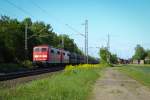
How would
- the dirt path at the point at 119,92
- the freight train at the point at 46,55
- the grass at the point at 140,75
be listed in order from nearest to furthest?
the dirt path at the point at 119,92, the grass at the point at 140,75, the freight train at the point at 46,55

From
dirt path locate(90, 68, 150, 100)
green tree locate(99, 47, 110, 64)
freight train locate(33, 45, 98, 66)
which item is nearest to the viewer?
dirt path locate(90, 68, 150, 100)

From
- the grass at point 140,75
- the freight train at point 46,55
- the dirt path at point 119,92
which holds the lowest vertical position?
the dirt path at point 119,92

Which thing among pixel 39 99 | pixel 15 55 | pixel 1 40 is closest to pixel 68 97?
pixel 39 99

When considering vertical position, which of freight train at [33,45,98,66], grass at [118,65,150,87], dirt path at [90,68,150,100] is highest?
freight train at [33,45,98,66]

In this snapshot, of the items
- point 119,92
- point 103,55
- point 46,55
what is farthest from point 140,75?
point 103,55

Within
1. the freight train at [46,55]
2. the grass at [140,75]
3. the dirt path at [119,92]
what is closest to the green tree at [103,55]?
the grass at [140,75]

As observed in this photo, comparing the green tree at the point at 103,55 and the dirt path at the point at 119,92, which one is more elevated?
the green tree at the point at 103,55

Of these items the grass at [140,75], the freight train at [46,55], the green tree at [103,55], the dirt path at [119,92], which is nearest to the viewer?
the dirt path at [119,92]

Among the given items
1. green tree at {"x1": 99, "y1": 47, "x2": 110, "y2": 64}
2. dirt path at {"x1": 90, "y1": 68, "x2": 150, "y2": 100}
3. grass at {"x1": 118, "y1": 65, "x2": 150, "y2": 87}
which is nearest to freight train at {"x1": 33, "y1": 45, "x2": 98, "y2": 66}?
grass at {"x1": 118, "y1": 65, "x2": 150, "y2": 87}

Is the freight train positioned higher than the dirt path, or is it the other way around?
the freight train

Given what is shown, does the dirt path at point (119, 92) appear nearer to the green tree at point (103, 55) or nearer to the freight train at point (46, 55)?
the freight train at point (46, 55)

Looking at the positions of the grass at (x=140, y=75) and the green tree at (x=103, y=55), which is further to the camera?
the green tree at (x=103, y=55)

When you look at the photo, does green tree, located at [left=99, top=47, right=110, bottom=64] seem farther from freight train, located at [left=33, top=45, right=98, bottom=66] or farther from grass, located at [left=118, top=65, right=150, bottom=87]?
freight train, located at [left=33, top=45, right=98, bottom=66]

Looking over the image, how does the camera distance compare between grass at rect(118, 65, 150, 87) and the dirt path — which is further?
grass at rect(118, 65, 150, 87)
